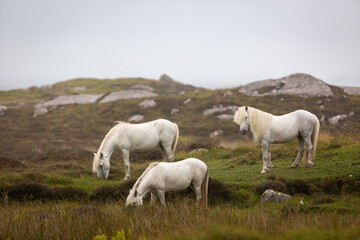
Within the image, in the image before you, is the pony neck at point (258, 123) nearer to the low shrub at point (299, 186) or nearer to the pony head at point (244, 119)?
the pony head at point (244, 119)

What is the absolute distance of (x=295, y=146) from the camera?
18.5 m

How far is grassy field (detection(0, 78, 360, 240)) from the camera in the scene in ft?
18.3

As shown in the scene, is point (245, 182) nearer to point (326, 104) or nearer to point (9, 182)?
point (9, 182)

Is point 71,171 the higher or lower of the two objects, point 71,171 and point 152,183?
the lower

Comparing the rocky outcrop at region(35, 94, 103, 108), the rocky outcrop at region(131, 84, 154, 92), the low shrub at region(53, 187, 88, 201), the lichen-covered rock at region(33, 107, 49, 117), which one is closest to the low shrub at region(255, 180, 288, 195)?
the low shrub at region(53, 187, 88, 201)

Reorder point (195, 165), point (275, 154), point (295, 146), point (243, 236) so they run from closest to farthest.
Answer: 1. point (243, 236)
2. point (195, 165)
3. point (275, 154)
4. point (295, 146)

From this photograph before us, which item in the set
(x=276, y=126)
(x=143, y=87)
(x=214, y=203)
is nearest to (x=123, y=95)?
(x=143, y=87)

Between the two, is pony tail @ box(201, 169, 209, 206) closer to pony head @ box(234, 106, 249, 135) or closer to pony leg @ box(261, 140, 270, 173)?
pony head @ box(234, 106, 249, 135)

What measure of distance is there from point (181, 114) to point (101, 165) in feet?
92.1

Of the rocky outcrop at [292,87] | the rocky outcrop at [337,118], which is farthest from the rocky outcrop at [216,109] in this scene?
the rocky outcrop at [337,118]

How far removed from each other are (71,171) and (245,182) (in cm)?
891

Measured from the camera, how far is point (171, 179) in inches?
382

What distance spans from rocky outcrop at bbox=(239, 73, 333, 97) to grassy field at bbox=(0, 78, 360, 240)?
2182 mm

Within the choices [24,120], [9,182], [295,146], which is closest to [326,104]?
[295,146]
